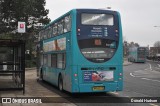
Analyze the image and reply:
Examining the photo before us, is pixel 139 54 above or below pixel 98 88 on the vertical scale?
above

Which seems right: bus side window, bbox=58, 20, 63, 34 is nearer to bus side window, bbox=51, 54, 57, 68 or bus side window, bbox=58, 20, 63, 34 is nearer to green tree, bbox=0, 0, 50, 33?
bus side window, bbox=51, 54, 57, 68

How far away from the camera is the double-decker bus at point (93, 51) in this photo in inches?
642

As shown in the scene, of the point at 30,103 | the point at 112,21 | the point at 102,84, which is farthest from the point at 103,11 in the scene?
the point at 30,103

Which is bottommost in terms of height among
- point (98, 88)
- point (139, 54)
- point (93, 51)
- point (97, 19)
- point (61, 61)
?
point (98, 88)

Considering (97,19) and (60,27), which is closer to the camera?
(97,19)

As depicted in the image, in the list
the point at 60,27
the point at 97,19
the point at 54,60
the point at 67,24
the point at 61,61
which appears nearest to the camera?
the point at 97,19

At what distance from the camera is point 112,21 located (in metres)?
17.0

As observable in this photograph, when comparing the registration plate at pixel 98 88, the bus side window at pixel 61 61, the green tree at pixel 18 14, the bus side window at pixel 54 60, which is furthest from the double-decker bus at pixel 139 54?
the registration plate at pixel 98 88

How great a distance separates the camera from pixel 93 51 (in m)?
16.5

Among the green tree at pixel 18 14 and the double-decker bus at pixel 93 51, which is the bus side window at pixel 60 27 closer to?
the double-decker bus at pixel 93 51

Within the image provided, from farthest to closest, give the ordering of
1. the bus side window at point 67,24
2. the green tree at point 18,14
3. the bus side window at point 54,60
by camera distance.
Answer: the green tree at point 18,14
the bus side window at point 54,60
the bus side window at point 67,24

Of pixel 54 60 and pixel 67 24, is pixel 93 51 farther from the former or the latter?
pixel 54 60

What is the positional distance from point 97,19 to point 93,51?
1403 millimetres

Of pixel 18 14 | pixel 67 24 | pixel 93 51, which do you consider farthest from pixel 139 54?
pixel 93 51
